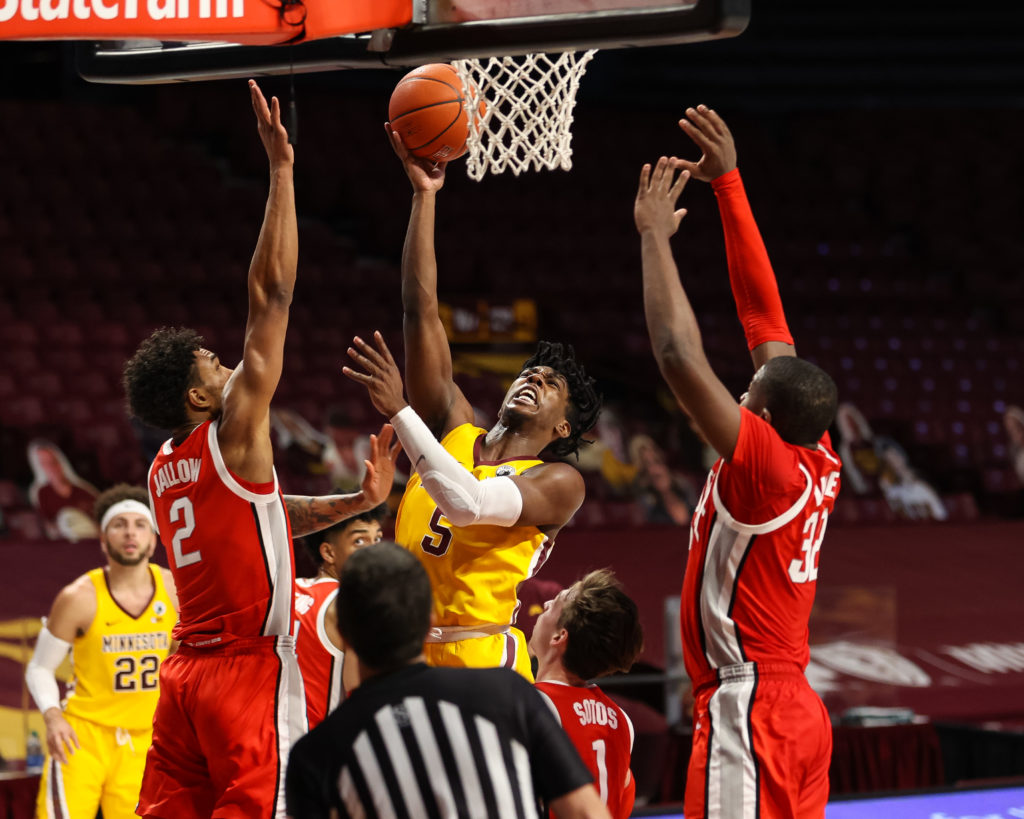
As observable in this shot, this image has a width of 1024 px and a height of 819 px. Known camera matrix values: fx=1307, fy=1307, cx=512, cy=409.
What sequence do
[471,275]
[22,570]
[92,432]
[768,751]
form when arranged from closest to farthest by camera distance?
[768,751] → [22,570] → [92,432] → [471,275]

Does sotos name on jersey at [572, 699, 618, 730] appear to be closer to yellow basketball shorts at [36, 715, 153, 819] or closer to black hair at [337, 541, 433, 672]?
black hair at [337, 541, 433, 672]

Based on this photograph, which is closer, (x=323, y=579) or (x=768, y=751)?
(x=768, y=751)

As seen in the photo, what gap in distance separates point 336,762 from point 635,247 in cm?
1282

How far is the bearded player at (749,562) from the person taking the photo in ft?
11.2

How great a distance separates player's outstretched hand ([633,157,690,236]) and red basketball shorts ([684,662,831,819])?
1.22 metres

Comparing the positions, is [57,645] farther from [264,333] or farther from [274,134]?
[274,134]

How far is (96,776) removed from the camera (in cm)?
604

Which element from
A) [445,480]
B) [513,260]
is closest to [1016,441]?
[513,260]

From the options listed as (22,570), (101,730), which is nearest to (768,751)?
(101,730)

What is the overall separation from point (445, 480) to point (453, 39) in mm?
1542

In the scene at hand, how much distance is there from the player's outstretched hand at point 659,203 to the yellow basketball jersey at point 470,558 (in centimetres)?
104

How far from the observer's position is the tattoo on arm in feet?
13.9

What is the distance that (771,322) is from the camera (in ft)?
13.4

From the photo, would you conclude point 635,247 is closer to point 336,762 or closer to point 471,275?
point 471,275
